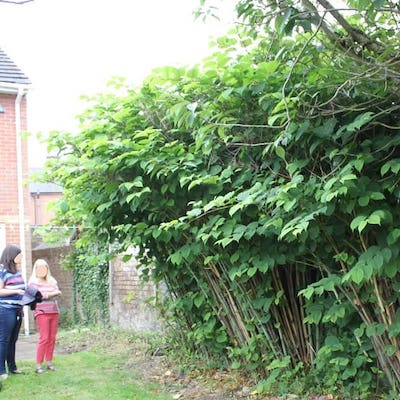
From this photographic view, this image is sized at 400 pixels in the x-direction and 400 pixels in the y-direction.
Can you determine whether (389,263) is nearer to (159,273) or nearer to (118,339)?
(159,273)

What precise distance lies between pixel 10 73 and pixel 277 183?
10.0 m

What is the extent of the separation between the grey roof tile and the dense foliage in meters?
6.95

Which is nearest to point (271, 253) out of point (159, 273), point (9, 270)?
point (159, 273)

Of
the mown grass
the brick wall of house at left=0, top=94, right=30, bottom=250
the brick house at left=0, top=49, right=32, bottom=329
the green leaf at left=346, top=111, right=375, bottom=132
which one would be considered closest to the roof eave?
the brick house at left=0, top=49, right=32, bottom=329

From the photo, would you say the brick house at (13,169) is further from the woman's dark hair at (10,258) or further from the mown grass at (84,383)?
the woman's dark hair at (10,258)

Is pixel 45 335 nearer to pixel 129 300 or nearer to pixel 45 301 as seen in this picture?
pixel 45 301

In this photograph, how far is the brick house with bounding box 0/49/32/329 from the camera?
11.8 meters

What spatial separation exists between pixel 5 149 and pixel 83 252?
9.75 feet

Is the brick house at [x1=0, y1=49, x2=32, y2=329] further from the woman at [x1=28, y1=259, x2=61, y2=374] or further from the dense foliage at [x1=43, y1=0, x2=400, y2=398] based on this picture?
the dense foliage at [x1=43, y1=0, x2=400, y2=398]

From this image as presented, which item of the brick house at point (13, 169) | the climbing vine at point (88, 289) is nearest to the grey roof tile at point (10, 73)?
the brick house at point (13, 169)

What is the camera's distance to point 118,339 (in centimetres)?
902

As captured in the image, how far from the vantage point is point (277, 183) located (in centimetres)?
434

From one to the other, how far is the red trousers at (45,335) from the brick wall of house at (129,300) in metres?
2.22

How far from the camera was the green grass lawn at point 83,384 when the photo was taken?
5.50 metres
